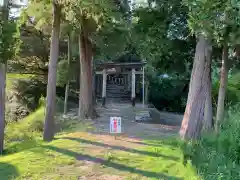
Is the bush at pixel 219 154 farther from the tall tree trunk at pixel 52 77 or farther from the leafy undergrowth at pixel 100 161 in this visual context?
the tall tree trunk at pixel 52 77

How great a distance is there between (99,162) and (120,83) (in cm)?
2191

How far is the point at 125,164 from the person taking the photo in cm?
760

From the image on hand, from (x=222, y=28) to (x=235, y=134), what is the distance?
242 cm

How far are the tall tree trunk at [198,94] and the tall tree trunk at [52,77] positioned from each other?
13.0 ft

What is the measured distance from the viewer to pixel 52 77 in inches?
420

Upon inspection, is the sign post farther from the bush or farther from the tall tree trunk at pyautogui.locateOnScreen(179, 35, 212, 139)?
the tall tree trunk at pyautogui.locateOnScreen(179, 35, 212, 139)

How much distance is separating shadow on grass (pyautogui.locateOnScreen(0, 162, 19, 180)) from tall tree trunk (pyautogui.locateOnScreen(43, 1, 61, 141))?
306 centimetres

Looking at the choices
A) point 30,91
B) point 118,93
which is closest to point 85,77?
point 30,91

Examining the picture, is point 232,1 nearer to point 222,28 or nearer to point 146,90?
point 222,28

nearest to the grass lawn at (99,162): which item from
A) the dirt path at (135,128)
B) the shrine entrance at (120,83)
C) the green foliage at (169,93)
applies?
the dirt path at (135,128)

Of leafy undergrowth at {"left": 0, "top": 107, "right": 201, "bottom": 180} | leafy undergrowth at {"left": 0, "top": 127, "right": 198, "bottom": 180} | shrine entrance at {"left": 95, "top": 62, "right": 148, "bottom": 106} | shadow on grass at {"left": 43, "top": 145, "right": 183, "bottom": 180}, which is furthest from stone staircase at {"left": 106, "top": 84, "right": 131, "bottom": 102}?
shadow on grass at {"left": 43, "top": 145, "right": 183, "bottom": 180}

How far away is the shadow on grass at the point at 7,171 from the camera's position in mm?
6910

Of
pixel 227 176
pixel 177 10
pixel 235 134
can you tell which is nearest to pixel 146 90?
pixel 177 10

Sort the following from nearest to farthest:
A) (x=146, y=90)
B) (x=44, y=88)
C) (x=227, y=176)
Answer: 1. (x=227, y=176)
2. (x=44, y=88)
3. (x=146, y=90)
